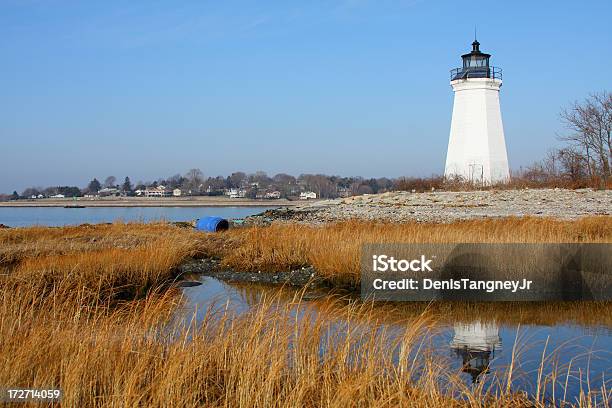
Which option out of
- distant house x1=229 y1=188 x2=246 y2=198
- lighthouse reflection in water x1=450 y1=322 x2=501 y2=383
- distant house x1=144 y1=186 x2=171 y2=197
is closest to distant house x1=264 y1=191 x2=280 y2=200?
distant house x1=229 y1=188 x2=246 y2=198

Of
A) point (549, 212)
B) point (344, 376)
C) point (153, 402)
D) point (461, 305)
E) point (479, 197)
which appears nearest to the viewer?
point (153, 402)

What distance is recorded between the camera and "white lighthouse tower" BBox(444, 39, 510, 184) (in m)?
34.0

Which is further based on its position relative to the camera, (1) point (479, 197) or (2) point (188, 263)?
(1) point (479, 197)

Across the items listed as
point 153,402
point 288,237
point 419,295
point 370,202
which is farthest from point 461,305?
point 370,202

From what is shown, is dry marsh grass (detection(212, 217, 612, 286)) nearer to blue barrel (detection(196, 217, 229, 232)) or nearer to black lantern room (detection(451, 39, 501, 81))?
blue barrel (detection(196, 217, 229, 232))

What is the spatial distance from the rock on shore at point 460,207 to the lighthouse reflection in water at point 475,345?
1026 cm

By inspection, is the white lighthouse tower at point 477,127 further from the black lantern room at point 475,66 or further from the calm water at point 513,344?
the calm water at point 513,344

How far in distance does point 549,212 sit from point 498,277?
10001mm

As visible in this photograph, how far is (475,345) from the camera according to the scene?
7355 millimetres

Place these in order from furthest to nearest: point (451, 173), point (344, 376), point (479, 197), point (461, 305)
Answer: point (451, 173), point (479, 197), point (461, 305), point (344, 376)

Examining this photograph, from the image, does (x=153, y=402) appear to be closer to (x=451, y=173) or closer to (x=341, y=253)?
(x=341, y=253)

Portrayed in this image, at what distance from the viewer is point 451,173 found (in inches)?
1368

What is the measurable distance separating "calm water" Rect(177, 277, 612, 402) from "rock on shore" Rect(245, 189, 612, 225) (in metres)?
9.96

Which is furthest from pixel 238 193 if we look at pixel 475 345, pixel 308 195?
pixel 475 345
